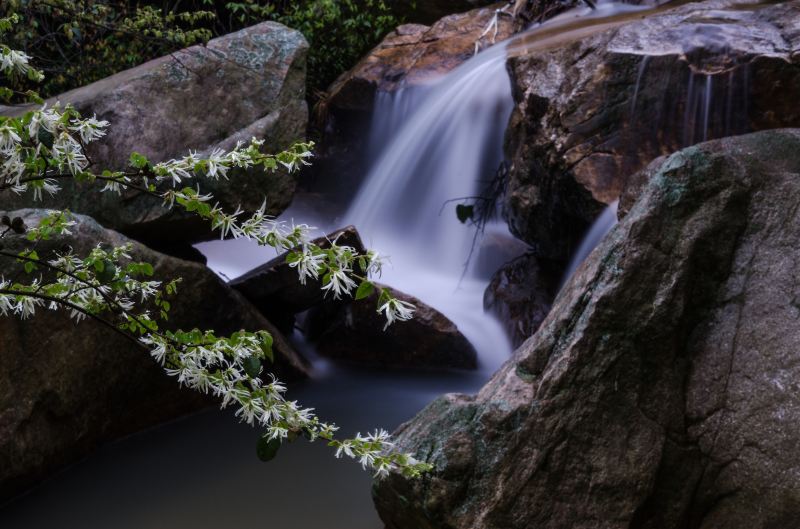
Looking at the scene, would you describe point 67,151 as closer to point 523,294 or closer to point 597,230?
point 597,230

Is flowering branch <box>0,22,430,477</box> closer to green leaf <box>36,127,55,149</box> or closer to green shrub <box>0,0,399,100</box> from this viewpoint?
green leaf <box>36,127,55,149</box>

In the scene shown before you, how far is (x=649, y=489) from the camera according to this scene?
2.43 meters

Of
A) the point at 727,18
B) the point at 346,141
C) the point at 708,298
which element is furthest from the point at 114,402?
the point at 346,141

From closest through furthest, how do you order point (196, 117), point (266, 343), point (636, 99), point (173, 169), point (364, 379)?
point (173, 169)
point (266, 343)
point (636, 99)
point (364, 379)
point (196, 117)

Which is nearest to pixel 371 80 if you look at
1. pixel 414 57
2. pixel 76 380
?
pixel 414 57

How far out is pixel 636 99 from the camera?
4.36 m

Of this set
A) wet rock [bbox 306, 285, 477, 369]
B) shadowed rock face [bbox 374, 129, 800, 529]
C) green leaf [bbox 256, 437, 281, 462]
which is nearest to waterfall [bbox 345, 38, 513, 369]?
wet rock [bbox 306, 285, 477, 369]

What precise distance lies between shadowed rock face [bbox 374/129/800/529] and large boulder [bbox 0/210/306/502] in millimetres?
1569

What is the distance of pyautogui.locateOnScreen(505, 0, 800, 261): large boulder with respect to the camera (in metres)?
4.16

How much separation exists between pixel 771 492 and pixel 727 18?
11.2ft

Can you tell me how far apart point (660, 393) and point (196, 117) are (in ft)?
11.2

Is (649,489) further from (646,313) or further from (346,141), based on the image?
(346,141)

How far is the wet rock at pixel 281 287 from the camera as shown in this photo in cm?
468

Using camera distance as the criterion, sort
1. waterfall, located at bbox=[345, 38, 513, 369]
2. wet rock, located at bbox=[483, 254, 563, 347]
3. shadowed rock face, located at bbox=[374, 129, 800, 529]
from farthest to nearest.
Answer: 1. waterfall, located at bbox=[345, 38, 513, 369]
2. wet rock, located at bbox=[483, 254, 563, 347]
3. shadowed rock face, located at bbox=[374, 129, 800, 529]
